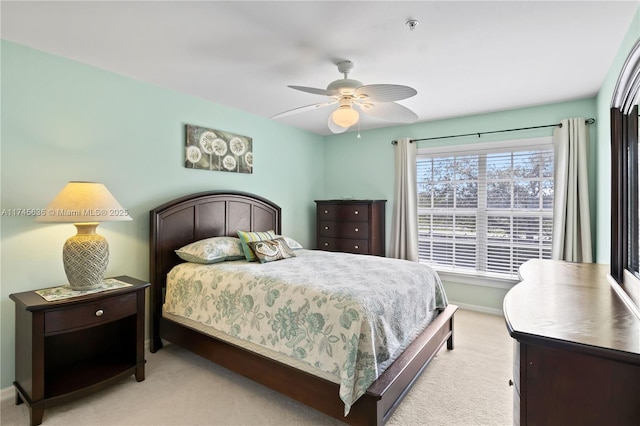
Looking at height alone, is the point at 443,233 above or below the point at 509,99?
below

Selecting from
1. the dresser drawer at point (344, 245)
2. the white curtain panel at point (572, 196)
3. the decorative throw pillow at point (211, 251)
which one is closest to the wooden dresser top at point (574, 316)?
the white curtain panel at point (572, 196)

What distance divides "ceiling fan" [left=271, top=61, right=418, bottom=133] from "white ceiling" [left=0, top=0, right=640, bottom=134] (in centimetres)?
26

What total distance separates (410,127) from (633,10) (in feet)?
9.11

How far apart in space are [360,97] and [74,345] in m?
3.00

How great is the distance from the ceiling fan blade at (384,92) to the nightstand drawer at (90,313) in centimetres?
232

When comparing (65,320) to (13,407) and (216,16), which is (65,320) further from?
(216,16)

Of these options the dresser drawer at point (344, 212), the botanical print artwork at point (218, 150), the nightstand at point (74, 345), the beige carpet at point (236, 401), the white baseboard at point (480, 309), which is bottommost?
the beige carpet at point (236, 401)

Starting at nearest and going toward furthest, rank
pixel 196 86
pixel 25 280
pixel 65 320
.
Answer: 1. pixel 65 320
2. pixel 25 280
3. pixel 196 86

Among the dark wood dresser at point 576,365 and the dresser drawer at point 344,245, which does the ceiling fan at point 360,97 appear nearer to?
the dark wood dresser at point 576,365

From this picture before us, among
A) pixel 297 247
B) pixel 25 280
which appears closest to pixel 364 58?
pixel 297 247

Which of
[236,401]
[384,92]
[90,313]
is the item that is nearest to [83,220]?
[90,313]

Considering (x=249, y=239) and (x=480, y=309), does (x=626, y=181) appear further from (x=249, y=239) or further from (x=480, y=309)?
(x=249, y=239)

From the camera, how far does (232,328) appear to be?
2412mm

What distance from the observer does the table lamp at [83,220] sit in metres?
2.21
